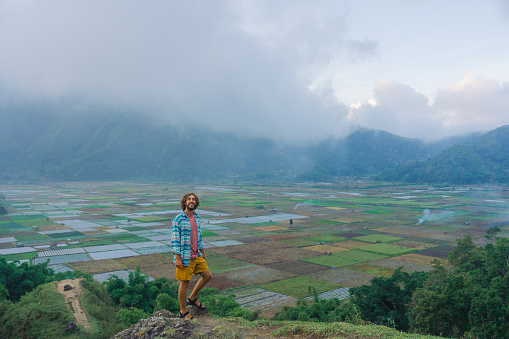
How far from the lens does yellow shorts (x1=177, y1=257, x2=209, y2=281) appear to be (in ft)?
35.5

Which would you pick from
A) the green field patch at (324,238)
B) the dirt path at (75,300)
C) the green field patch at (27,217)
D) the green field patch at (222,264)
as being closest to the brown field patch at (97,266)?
the green field patch at (222,264)

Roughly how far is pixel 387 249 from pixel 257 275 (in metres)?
28.0

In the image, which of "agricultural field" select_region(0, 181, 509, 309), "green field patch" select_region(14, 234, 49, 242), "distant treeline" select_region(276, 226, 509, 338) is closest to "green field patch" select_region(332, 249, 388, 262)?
"agricultural field" select_region(0, 181, 509, 309)

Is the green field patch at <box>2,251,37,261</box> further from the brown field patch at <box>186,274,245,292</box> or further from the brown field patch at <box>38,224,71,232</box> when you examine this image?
the brown field patch at <box>186,274,245,292</box>

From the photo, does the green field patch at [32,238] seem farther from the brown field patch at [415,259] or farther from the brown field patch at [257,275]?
the brown field patch at [415,259]

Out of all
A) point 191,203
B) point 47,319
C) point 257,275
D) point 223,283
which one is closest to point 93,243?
point 223,283

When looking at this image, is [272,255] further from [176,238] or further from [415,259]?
[176,238]

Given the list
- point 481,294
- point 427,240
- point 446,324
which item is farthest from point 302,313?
point 427,240

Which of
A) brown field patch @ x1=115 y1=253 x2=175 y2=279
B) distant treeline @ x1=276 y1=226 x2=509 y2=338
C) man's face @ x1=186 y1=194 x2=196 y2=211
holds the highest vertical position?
man's face @ x1=186 y1=194 x2=196 y2=211

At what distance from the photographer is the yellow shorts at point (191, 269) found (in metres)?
10.8

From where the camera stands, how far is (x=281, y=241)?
230 ft

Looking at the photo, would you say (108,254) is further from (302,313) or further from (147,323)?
(147,323)

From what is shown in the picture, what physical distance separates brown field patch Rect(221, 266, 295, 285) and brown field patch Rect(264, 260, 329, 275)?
147cm

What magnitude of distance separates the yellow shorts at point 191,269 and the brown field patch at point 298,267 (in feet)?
130
